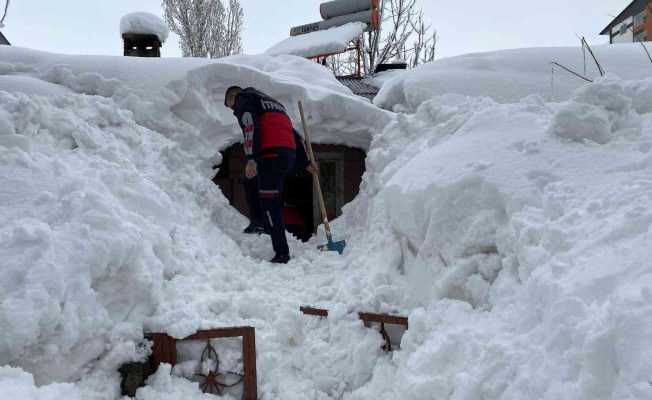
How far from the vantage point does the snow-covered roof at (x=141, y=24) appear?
721cm

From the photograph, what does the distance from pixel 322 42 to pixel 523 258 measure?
26.3 feet

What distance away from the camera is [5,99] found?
3.00 meters

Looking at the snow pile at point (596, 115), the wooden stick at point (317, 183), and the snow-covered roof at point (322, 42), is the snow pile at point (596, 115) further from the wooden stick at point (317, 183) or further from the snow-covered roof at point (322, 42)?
the snow-covered roof at point (322, 42)

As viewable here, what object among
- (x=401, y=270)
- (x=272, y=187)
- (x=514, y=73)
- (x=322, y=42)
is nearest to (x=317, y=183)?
(x=272, y=187)

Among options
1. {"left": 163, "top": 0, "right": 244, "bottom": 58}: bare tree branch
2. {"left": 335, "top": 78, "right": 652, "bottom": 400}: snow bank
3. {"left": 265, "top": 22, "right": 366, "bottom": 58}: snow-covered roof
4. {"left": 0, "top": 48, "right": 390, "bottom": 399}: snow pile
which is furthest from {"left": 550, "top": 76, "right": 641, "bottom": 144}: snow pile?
{"left": 163, "top": 0, "right": 244, "bottom": 58}: bare tree branch

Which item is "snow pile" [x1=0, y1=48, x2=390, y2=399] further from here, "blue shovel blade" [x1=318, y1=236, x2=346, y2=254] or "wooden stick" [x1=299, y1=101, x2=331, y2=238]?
"wooden stick" [x1=299, y1=101, x2=331, y2=238]

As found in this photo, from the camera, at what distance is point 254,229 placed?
183 inches

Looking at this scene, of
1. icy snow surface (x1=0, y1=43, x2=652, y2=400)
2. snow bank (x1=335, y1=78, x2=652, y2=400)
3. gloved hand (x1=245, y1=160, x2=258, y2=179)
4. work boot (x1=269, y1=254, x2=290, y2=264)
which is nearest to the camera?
snow bank (x1=335, y1=78, x2=652, y2=400)

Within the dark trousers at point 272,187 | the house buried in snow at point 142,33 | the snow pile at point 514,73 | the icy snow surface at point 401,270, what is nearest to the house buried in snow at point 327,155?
the snow pile at point 514,73

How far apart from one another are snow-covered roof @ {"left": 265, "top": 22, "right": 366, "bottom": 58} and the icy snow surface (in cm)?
549

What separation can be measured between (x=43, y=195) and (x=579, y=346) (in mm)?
2388

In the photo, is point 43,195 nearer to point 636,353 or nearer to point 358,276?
point 358,276

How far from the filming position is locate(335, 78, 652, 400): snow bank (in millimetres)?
1215

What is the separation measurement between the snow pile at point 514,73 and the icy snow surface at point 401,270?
1.39 m
